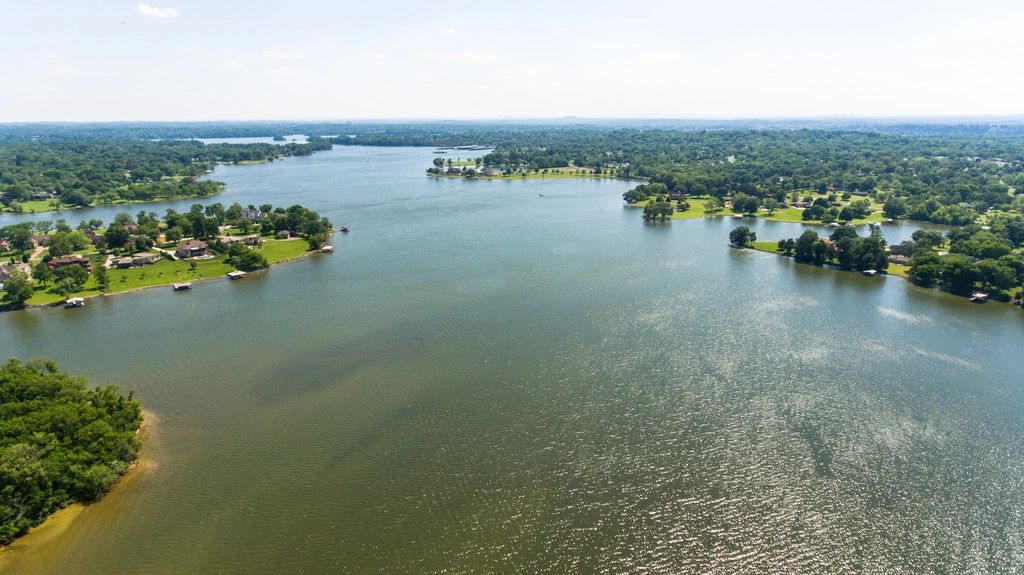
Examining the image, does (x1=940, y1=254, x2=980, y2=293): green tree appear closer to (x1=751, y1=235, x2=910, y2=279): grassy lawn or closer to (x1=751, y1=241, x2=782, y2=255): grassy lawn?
(x1=751, y1=235, x2=910, y2=279): grassy lawn

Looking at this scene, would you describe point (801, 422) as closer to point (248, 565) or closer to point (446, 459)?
point (446, 459)

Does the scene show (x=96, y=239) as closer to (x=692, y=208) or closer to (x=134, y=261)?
(x=134, y=261)

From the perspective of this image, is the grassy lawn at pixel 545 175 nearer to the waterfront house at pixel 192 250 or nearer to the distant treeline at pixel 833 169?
the distant treeline at pixel 833 169

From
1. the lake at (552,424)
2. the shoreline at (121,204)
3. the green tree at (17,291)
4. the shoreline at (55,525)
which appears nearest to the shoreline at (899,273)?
the lake at (552,424)

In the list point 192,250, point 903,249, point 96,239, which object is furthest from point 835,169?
point 96,239

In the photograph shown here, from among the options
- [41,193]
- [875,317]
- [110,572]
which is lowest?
[110,572]

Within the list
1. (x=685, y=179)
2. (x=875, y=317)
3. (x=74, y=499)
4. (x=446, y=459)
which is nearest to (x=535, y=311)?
(x=446, y=459)

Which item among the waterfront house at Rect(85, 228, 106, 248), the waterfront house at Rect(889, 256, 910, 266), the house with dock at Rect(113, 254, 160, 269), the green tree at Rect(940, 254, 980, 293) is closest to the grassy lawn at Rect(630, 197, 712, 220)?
the waterfront house at Rect(889, 256, 910, 266)
